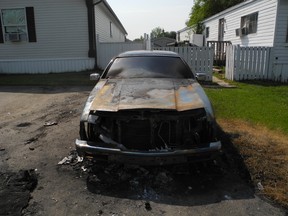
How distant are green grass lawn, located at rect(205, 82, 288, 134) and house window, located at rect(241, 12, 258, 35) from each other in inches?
199

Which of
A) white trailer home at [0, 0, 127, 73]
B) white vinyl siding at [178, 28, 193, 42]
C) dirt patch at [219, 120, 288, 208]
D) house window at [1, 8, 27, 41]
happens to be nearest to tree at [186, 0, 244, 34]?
white vinyl siding at [178, 28, 193, 42]

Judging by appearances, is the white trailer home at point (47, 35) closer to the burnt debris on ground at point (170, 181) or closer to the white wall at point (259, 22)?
the white wall at point (259, 22)

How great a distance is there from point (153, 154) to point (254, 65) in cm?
947

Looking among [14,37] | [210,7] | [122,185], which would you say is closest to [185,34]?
[210,7]

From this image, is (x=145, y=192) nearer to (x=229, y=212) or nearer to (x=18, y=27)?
(x=229, y=212)

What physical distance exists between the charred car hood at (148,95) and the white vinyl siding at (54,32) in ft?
32.1

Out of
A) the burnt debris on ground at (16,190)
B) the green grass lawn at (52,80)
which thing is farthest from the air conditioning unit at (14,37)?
the burnt debris on ground at (16,190)

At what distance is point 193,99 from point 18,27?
12.6 meters

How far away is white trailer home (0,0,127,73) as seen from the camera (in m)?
13.4

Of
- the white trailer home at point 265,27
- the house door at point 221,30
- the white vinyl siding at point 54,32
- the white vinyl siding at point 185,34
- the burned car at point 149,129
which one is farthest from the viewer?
the white vinyl siding at point 185,34

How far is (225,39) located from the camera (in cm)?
1944

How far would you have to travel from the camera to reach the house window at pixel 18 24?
1350cm

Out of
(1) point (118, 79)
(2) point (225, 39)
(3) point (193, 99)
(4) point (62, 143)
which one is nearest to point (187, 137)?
(3) point (193, 99)

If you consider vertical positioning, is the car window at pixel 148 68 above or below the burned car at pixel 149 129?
above
